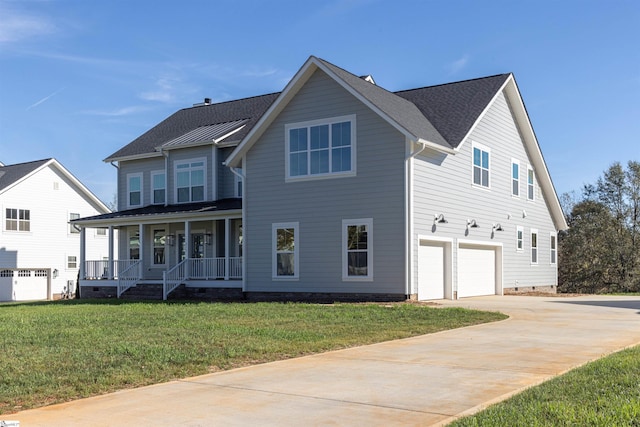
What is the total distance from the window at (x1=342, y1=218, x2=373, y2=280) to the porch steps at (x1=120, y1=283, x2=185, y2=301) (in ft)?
25.1

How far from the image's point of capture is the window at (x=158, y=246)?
29.7 meters

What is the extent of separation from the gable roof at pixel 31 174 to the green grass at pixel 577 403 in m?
35.9

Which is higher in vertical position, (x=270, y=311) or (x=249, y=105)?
(x=249, y=105)

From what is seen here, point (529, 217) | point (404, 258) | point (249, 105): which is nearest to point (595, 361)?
point (404, 258)

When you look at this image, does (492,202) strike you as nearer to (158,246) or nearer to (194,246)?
(194,246)

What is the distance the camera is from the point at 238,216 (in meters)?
25.2

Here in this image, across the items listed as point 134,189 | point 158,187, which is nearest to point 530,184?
point 158,187

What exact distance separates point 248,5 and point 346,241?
26.1ft

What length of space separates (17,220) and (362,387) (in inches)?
1383

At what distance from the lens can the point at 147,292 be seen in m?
27.2

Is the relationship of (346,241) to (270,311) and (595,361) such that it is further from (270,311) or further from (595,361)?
(595,361)

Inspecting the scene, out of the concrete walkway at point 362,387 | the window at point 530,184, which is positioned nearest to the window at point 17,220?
the window at point 530,184

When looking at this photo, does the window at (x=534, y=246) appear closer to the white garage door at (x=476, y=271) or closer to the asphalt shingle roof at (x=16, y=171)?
the white garage door at (x=476, y=271)

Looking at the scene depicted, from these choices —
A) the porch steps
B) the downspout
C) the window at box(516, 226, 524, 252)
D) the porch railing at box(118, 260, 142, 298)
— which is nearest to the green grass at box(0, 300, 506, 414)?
the downspout
